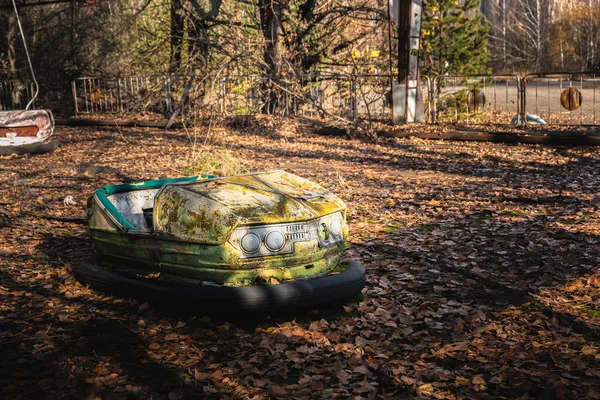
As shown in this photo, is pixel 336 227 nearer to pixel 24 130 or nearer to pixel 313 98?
pixel 24 130

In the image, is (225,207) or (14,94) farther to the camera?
(14,94)

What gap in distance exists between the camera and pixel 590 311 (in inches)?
166

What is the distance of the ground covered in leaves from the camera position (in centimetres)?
335

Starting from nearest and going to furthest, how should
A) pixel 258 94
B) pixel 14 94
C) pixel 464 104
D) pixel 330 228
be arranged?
pixel 330 228 → pixel 258 94 → pixel 464 104 → pixel 14 94

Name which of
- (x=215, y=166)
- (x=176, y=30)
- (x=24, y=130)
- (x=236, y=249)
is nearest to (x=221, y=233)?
(x=236, y=249)

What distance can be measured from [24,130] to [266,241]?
10.1m

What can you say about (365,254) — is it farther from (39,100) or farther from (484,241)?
(39,100)

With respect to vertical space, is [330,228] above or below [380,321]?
above

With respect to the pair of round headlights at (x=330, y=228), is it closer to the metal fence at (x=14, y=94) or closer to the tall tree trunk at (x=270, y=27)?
the tall tree trunk at (x=270, y=27)

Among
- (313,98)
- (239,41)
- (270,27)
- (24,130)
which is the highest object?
(270,27)

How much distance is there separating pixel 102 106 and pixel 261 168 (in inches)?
498

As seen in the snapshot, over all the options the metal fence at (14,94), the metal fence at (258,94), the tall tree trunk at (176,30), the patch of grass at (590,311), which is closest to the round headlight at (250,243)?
the patch of grass at (590,311)

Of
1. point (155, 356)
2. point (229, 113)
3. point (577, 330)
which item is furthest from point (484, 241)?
point (229, 113)

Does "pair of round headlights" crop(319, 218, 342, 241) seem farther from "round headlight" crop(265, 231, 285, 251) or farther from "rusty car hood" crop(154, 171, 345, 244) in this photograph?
"round headlight" crop(265, 231, 285, 251)
